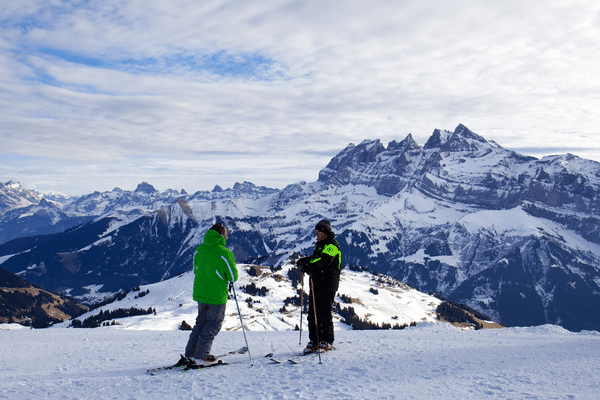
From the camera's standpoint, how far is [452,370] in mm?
11023

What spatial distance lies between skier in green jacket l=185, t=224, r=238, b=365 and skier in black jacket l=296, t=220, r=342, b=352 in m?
2.43

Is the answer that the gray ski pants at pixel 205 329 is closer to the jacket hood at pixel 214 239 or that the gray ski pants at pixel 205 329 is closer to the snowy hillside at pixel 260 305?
the jacket hood at pixel 214 239

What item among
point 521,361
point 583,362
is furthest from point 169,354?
point 583,362

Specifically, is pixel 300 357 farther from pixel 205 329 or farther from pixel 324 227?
pixel 324 227

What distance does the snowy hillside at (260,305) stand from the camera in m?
124

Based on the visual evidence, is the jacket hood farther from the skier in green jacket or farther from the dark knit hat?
the dark knit hat

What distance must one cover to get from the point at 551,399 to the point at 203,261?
9.28 metres

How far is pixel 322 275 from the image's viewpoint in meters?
13.0

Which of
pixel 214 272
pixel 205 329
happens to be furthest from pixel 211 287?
pixel 205 329

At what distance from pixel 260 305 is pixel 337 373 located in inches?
5590

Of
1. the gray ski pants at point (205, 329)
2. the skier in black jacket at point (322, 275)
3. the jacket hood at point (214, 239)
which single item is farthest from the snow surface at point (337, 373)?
the jacket hood at point (214, 239)

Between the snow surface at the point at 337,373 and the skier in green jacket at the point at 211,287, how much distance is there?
978 millimetres

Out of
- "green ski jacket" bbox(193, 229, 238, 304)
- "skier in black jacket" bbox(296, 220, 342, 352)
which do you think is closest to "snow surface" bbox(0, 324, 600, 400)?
"skier in black jacket" bbox(296, 220, 342, 352)

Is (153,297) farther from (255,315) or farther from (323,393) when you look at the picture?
(323,393)
